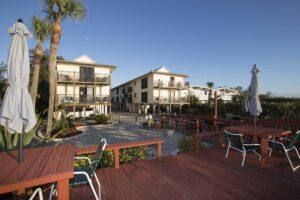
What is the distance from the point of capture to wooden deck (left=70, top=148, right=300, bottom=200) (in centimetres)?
321

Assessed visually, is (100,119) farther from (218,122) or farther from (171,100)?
(171,100)

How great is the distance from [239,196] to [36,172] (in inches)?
134

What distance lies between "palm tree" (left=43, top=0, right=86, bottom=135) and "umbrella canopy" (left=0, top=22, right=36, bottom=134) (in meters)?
10.7

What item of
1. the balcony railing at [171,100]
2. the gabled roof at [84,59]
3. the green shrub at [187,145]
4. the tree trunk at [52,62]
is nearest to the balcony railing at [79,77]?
the gabled roof at [84,59]

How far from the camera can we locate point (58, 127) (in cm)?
1379

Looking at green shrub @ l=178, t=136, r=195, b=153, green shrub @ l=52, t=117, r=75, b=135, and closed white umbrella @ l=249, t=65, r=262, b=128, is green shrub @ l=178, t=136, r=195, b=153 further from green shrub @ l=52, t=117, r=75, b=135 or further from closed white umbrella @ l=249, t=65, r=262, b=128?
green shrub @ l=52, t=117, r=75, b=135

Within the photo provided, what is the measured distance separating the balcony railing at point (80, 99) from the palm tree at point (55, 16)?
32.1 ft

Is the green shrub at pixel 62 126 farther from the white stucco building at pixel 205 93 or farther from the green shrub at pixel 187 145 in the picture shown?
the white stucco building at pixel 205 93

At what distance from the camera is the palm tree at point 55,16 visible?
12.2 meters

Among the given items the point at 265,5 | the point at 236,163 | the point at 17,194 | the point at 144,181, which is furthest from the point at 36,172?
the point at 265,5

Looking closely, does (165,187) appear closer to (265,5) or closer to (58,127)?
(58,127)

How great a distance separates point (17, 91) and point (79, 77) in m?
22.7

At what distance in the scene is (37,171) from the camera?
226 centimetres

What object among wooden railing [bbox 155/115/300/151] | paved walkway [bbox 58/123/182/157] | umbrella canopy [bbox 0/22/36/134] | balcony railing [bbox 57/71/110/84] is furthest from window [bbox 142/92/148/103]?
umbrella canopy [bbox 0/22/36/134]
